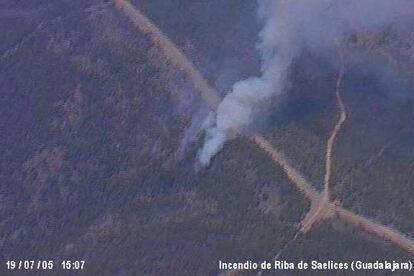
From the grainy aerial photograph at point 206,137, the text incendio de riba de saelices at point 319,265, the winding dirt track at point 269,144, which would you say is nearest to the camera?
the text incendio de riba de saelices at point 319,265

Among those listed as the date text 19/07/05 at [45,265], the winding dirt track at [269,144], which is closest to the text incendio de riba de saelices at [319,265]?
the winding dirt track at [269,144]

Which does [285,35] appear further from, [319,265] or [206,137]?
[319,265]

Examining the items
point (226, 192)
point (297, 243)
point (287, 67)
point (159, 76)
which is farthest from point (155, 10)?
point (297, 243)

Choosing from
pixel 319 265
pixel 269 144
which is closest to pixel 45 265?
pixel 269 144

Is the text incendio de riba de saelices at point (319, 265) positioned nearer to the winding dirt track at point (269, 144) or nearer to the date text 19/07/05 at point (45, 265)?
the winding dirt track at point (269, 144)

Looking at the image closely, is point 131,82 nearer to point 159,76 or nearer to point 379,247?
point 159,76

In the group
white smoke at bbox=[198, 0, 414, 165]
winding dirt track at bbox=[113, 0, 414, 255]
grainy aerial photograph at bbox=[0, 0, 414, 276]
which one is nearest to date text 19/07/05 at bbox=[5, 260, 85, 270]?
grainy aerial photograph at bbox=[0, 0, 414, 276]
